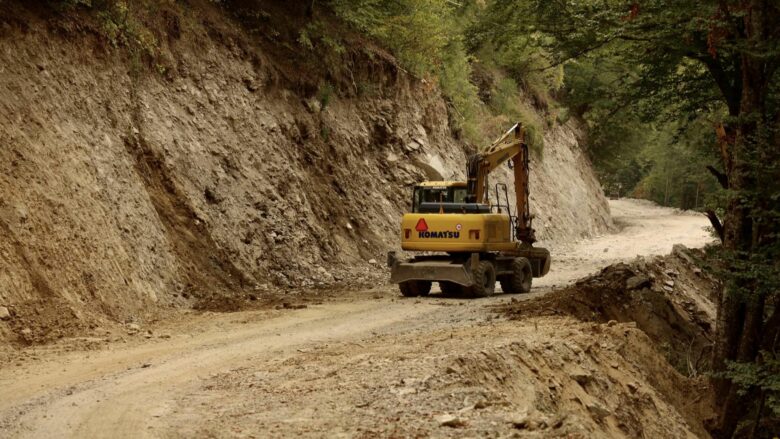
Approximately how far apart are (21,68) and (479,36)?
30.9 ft

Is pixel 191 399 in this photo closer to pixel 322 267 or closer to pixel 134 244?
pixel 134 244

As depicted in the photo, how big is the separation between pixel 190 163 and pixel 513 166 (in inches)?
289

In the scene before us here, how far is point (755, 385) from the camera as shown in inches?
526

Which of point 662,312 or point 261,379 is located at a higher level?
point 261,379

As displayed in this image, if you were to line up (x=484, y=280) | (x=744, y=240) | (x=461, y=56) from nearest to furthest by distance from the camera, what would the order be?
(x=744, y=240) → (x=484, y=280) → (x=461, y=56)

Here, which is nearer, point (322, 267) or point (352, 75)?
point (322, 267)

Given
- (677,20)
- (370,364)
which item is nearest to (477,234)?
(677,20)

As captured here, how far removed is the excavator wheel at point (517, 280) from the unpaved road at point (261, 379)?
4.13 m

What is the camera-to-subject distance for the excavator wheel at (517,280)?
68.6ft

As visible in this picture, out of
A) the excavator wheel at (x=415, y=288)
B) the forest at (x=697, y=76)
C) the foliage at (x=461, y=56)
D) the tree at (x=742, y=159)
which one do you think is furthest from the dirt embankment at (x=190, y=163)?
the tree at (x=742, y=159)

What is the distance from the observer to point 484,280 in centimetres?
1958

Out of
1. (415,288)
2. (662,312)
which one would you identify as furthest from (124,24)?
(662,312)

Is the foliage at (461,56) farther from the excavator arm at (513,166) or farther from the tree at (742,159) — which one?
the tree at (742,159)

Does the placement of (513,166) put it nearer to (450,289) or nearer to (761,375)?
(450,289)
